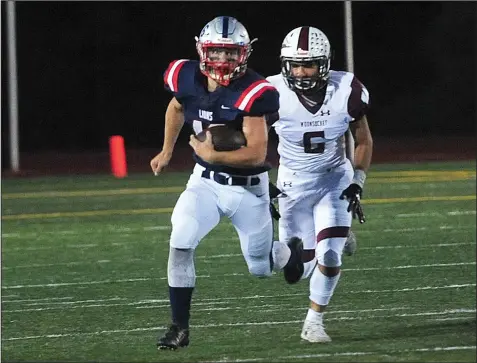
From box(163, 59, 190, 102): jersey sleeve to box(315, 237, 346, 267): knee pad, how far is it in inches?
36.3

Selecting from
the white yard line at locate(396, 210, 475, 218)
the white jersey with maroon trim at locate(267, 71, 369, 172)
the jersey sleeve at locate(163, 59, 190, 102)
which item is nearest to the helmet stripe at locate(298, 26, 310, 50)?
the white jersey with maroon trim at locate(267, 71, 369, 172)

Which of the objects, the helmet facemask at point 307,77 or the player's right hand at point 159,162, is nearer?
the player's right hand at point 159,162

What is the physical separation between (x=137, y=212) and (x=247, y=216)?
633cm

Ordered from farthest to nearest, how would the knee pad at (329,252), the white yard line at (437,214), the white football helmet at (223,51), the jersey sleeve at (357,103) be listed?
the white yard line at (437,214), the jersey sleeve at (357,103), the knee pad at (329,252), the white football helmet at (223,51)

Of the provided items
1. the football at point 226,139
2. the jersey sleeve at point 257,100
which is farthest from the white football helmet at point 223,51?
the football at point 226,139

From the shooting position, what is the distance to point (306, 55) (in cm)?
571

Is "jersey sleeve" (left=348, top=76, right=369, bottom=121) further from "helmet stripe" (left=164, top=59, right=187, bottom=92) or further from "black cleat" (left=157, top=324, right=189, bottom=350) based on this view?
"black cleat" (left=157, top=324, right=189, bottom=350)

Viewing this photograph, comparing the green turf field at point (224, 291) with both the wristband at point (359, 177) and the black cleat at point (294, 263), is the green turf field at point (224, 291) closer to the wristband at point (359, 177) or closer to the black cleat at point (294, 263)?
the black cleat at point (294, 263)

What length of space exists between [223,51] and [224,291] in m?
2.12

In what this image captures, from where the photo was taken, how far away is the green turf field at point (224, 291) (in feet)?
17.7

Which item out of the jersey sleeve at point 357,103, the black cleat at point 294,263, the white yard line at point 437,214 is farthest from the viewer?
the white yard line at point 437,214

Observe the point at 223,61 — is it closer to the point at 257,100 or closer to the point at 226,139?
the point at 257,100

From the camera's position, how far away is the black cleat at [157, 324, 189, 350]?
210 inches

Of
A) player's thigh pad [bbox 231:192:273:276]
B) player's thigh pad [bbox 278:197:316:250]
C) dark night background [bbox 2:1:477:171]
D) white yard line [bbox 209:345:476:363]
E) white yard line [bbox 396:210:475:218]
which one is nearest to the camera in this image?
white yard line [bbox 209:345:476:363]
